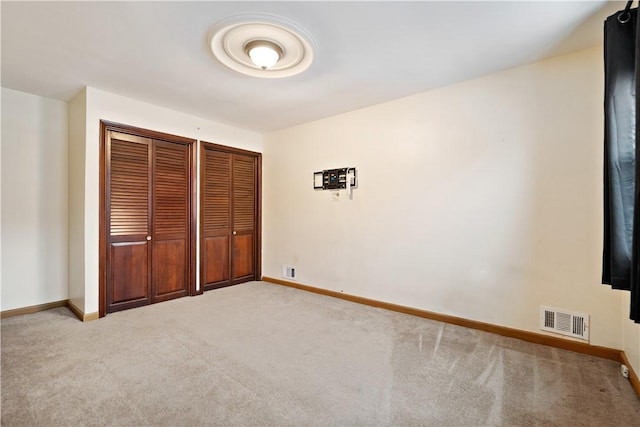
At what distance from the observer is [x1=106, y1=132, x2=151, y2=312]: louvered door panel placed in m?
3.20

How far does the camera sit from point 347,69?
8.55 feet

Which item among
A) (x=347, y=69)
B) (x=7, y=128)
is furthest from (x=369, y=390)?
(x=7, y=128)

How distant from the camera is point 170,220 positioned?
3.69 metres

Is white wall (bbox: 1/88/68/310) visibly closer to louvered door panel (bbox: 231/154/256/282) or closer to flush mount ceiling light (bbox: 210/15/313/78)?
louvered door panel (bbox: 231/154/256/282)

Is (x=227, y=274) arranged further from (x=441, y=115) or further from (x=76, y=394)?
(x=441, y=115)

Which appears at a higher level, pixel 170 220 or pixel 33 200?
pixel 33 200

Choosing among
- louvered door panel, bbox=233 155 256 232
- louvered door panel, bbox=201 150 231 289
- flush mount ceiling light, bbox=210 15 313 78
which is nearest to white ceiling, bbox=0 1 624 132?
flush mount ceiling light, bbox=210 15 313 78

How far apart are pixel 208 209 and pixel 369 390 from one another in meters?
3.16

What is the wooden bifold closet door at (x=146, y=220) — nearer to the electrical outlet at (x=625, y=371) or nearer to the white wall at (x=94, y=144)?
the white wall at (x=94, y=144)

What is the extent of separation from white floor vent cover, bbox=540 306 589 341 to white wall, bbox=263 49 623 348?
53 mm

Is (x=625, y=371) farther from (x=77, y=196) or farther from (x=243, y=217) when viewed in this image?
(x=77, y=196)

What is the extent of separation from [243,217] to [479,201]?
3265 millimetres

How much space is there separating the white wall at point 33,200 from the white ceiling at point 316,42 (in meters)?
0.28

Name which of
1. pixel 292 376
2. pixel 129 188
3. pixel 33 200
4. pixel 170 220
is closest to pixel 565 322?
pixel 292 376
